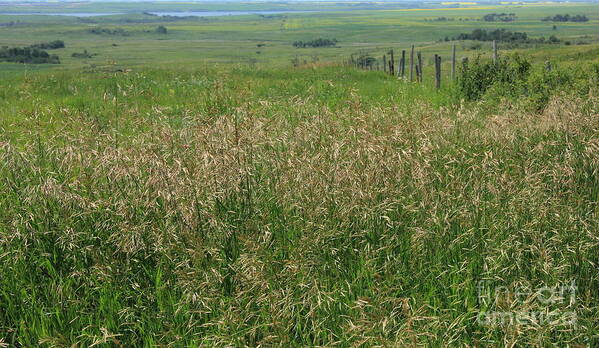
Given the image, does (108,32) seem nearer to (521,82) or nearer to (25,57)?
(25,57)

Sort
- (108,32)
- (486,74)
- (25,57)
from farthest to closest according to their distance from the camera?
(108,32) < (25,57) < (486,74)

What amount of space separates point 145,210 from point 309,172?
4.10 feet

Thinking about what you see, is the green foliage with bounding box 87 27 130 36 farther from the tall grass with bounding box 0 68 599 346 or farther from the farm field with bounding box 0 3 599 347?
the tall grass with bounding box 0 68 599 346

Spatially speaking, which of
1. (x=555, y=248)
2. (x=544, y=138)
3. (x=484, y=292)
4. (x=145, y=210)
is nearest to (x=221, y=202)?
(x=145, y=210)

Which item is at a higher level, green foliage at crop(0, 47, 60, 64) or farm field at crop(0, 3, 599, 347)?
green foliage at crop(0, 47, 60, 64)

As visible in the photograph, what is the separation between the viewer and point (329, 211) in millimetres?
3936

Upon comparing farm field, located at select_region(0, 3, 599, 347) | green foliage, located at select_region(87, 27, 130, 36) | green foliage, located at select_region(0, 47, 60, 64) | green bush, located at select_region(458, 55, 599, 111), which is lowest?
farm field, located at select_region(0, 3, 599, 347)

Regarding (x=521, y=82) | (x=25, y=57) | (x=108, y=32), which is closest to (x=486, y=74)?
(x=521, y=82)

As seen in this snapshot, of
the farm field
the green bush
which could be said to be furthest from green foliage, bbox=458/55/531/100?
the farm field

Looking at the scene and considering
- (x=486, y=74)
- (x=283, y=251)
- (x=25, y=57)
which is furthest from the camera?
(x=25, y=57)

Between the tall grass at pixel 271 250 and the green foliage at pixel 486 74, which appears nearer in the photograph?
the tall grass at pixel 271 250

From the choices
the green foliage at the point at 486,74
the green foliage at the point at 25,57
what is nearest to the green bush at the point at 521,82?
the green foliage at the point at 486,74

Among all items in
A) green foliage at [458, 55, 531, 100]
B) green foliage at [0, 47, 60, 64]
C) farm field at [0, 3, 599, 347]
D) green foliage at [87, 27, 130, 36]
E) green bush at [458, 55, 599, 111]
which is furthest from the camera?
green foliage at [87, 27, 130, 36]

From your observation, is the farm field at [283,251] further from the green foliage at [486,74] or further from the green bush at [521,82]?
the green foliage at [486,74]
